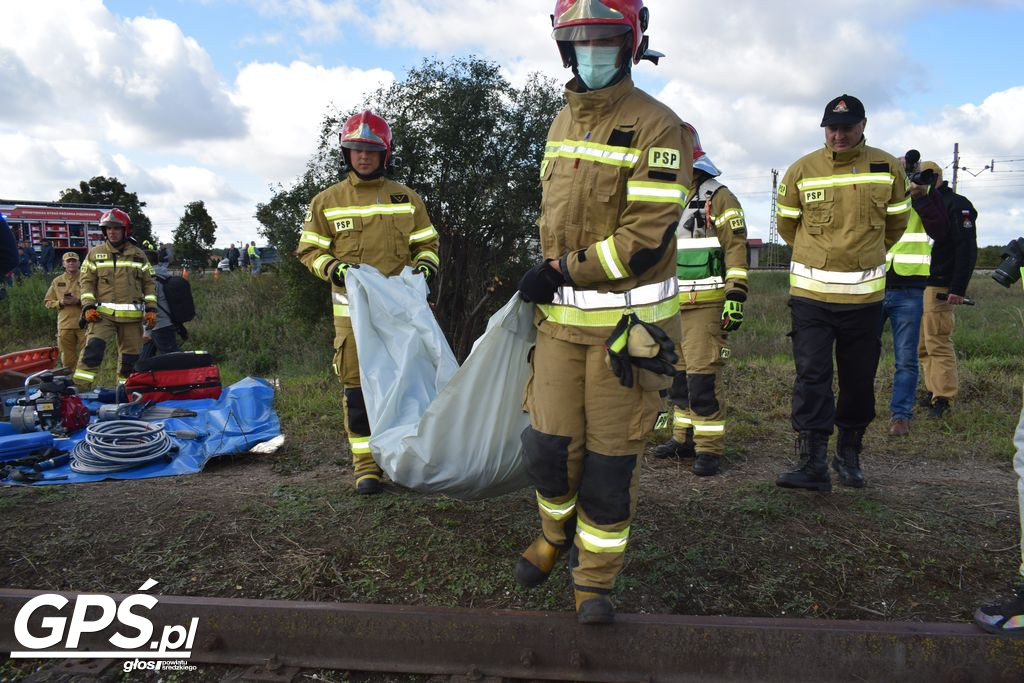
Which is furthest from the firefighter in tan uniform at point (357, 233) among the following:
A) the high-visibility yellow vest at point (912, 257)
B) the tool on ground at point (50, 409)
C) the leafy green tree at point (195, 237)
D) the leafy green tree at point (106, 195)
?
the leafy green tree at point (106, 195)

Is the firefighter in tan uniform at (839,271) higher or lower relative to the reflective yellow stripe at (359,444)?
higher

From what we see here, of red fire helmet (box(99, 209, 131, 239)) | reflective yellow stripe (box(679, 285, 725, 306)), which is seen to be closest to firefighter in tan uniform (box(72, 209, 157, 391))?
red fire helmet (box(99, 209, 131, 239))

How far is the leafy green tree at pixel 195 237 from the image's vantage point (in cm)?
2789

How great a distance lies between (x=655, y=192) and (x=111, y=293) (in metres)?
7.70

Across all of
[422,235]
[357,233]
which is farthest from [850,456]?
[357,233]

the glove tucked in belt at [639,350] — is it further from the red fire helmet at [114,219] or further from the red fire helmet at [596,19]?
the red fire helmet at [114,219]

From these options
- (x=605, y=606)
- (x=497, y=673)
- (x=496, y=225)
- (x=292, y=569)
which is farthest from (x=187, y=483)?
(x=496, y=225)

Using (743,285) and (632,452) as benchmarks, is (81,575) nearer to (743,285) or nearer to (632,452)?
(632,452)

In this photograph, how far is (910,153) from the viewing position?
5531mm

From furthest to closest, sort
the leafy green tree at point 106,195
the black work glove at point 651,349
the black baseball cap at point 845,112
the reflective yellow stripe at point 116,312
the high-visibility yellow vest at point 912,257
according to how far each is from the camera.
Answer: the leafy green tree at point 106,195 → the reflective yellow stripe at point 116,312 → the high-visibility yellow vest at point 912,257 → the black baseball cap at point 845,112 → the black work glove at point 651,349

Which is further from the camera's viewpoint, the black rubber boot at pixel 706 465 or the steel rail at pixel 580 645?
the black rubber boot at pixel 706 465

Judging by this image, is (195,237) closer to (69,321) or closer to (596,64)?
(69,321)

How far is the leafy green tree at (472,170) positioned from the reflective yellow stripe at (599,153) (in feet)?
27.7

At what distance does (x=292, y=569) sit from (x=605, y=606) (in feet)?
→ 5.14
